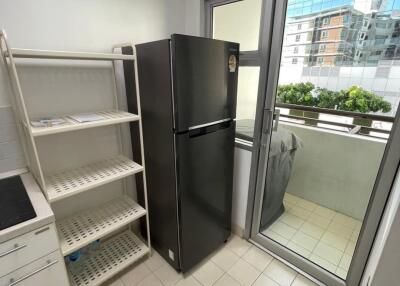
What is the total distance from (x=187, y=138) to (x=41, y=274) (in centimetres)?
100

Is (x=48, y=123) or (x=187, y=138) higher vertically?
(x=48, y=123)

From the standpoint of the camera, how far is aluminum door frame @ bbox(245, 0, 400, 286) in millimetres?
1158

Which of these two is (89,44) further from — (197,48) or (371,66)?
(371,66)

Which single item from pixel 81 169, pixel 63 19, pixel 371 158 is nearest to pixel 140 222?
pixel 81 169

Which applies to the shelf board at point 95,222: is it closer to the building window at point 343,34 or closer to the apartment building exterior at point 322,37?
the apartment building exterior at point 322,37

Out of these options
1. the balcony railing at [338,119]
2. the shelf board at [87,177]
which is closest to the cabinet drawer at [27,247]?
the shelf board at [87,177]

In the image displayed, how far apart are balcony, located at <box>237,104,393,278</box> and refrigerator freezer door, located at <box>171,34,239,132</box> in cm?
45

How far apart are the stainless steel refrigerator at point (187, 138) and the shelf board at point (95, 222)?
0.19 metres

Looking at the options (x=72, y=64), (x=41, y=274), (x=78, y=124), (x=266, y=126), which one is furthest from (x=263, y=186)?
(x=72, y=64)

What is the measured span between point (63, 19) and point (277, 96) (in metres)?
1.48

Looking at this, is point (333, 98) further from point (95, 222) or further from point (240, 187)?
point (95, 222)

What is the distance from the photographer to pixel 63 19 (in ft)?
4.27

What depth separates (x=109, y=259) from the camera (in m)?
1.65

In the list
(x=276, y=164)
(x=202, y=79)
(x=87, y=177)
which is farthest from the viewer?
(x=276, y=164)
